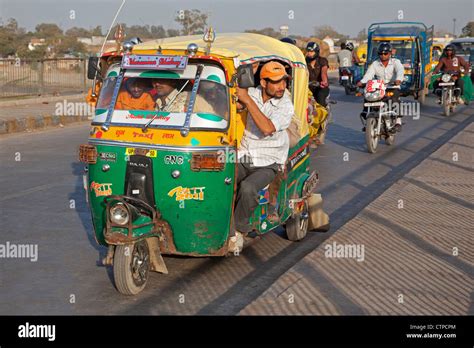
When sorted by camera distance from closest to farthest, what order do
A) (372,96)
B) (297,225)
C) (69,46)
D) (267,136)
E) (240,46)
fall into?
1. (267,136)
2. (240,46)
3. (297,225)
4. (372,96)
5. (69,46)

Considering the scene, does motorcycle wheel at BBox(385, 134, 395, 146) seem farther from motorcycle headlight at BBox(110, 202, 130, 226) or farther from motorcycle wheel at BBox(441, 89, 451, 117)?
motorcycle headlight at BBox(110, 202, 130, 226)

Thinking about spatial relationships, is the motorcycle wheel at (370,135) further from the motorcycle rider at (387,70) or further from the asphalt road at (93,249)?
the motorcycle rider at (387,70)

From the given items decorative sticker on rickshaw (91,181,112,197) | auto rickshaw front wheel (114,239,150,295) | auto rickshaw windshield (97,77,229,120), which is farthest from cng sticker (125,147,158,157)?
auto rickshaw front wheel (114,239,150,295)

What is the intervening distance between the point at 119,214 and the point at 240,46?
223 cm

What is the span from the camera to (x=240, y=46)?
7.91 metres

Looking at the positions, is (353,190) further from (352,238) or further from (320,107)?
(320,107)

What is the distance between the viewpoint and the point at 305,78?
961 centimetres

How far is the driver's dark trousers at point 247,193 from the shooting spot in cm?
731

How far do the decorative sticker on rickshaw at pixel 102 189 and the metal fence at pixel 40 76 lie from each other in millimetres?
18388

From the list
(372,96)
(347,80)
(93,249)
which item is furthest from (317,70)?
(347,80)

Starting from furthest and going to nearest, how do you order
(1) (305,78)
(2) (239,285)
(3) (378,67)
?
1. (3) (378,67)
2. (1) (305,78)
3. (2) (239,285)

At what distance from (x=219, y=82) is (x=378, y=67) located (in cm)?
1002

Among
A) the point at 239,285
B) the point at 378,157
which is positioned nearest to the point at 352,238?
the point at 239,285

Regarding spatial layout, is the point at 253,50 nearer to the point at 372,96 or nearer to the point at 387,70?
the point at 372,96
